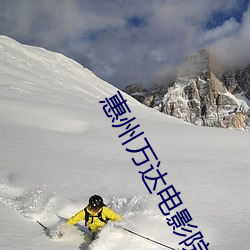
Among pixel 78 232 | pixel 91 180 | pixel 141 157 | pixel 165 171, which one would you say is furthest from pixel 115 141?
pixel 78 232

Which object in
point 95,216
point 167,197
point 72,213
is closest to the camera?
point 95,216

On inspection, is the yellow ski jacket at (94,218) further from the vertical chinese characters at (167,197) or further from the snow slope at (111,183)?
the vertical chinese characters at (167,197)

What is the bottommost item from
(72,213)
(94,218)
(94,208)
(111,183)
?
(94,218)

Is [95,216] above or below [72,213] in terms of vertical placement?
below

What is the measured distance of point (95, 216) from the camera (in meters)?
5.95

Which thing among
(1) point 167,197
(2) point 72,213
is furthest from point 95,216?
(1) point 167,197

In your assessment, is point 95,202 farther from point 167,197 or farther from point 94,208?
point 167,197

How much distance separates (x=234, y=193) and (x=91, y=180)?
3.71m

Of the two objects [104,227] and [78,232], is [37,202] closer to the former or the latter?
[78,232]

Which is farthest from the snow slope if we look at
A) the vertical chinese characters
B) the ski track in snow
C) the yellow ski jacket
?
the yellow ski jacket

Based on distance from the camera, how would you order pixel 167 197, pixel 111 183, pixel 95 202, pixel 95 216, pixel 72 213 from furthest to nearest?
pixel 111 183 < pixel 167 197 < pixel 72 213 < pixel 95 216 < pixel 95 202

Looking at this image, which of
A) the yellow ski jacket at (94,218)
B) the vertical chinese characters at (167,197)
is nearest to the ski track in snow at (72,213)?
the yellow ski jacket at (94,218)

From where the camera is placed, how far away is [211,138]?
15.3 meters

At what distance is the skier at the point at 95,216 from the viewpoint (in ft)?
19.2
